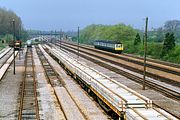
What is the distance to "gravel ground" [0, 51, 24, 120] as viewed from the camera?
23297 mm

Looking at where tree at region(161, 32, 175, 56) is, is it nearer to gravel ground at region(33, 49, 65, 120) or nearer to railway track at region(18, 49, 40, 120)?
railway track at region(18, 49, 40, 120)

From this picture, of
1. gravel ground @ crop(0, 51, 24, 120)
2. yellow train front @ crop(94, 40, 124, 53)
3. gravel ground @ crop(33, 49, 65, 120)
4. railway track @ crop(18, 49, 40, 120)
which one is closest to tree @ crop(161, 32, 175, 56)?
yellow train front @ crop(94, 40, 124, 53)

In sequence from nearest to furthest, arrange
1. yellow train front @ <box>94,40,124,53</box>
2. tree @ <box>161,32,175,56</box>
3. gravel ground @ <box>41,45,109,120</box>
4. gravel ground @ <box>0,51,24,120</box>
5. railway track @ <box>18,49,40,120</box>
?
1. gravel ground @ <box>41,45,109,120</box>
2. railway track @ <box>18,49,40,120</box>
3. gravel ground @ <box>0,51,24,120</box>
4. tree @ <box>161,32,175,56</box>
5. yellow train front @ <box>94,40,124,53</box>

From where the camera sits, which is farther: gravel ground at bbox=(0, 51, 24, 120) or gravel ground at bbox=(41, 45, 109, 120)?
gravel ground at bbox=(0, 51, 24, 120)

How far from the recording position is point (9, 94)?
30312 mm

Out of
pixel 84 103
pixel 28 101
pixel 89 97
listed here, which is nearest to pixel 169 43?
pixel 89 97

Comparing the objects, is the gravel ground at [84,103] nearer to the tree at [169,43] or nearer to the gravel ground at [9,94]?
the gravel ground at [9,94]

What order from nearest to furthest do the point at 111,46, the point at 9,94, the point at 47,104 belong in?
the point at 47,104 → the point at 9,94 → the point at 111,46

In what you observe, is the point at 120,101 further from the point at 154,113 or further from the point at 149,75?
the point at 149,75

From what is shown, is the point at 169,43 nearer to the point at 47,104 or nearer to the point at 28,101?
the point at 28,101

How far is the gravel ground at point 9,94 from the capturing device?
917 inches

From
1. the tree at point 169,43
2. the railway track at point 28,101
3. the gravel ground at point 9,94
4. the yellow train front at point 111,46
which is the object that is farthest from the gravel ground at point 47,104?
the yellow train front at point 111,46

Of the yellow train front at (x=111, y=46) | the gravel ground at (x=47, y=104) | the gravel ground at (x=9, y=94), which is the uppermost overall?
the yellow train front at (x=111, y=46)

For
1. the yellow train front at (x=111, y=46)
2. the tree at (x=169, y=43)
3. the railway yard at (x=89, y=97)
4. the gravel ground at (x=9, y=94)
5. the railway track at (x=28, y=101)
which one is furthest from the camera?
the yellow train front at (x=111, y=46)
